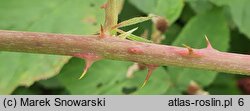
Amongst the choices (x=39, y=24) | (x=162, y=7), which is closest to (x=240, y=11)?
(x=162, y=7)

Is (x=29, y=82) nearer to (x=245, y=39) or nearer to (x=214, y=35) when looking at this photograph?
(x=214, y=35)

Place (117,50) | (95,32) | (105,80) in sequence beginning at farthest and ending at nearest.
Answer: (105,80)
(95,32)
(117,50)

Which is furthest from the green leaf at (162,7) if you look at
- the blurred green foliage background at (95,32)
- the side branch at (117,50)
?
the side branch at (117,50)

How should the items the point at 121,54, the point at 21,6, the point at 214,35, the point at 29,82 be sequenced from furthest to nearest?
the point at 214,35 < the point at 21,6 < the point at 29,82 < the point at 121,54

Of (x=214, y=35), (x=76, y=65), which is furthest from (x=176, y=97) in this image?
(x=76, y=65)

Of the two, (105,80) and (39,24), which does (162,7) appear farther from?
(39,24)

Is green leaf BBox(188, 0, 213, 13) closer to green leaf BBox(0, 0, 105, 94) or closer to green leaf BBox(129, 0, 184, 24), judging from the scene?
green leaf BBox(129, 0, 184, 24)

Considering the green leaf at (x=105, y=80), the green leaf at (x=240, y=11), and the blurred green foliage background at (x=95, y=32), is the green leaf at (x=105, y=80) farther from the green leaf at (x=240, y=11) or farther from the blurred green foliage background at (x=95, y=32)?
the green leaf at (x=240, y=11)
